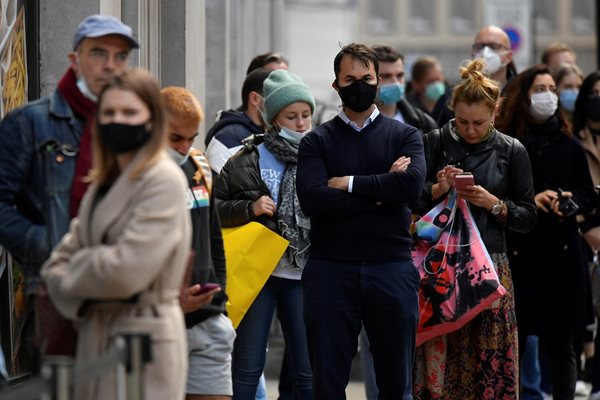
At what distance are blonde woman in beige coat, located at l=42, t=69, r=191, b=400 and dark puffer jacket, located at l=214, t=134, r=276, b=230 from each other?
2865 mm

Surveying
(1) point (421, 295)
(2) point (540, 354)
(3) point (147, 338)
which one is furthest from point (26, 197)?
(2) point (540, 354)

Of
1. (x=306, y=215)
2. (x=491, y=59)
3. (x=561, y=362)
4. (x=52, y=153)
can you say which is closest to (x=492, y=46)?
(x=491, y=59)

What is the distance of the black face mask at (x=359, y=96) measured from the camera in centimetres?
752

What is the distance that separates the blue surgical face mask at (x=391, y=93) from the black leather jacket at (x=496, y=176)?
150 centimetres

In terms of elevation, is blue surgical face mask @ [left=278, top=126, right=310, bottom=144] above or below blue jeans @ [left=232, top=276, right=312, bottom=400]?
above

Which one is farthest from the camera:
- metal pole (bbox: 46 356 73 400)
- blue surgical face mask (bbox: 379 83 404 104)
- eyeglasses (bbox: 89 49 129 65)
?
blue surgical face mask (bbox: 379 83 404 104)

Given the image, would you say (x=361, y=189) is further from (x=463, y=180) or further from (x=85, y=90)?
(x=85, y=90)

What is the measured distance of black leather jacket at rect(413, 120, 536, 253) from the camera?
27.2 feet

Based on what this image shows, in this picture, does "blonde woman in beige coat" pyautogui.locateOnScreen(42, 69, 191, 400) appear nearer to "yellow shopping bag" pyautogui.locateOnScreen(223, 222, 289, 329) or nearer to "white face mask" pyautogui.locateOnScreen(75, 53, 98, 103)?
"white face mask" pyautogui.locateOnScreen(75, 53, 98, 103)

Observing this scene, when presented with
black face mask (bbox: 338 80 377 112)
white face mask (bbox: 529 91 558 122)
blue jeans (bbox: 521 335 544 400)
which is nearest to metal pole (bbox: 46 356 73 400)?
black face mask (bbox: 338 80 377 112)

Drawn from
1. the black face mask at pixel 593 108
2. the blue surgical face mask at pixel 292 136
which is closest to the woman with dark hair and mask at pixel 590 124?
the black face mask at pixel 593 108

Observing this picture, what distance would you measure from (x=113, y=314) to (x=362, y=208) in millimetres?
2296

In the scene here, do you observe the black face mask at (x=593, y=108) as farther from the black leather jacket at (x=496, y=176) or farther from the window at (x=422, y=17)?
the window at (x=422, y=17)

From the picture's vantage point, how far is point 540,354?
11109mm
